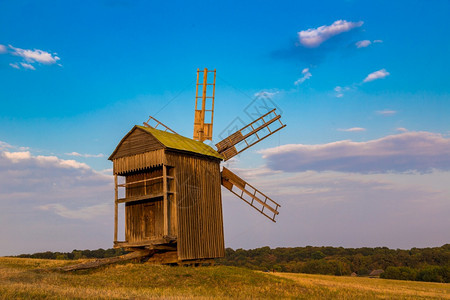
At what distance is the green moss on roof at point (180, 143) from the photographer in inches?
952

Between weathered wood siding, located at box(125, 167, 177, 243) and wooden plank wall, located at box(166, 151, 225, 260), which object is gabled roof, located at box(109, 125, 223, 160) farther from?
weathered wood siding, located at box(125, 167, 177, 243)

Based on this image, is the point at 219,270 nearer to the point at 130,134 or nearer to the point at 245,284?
the point at 245,284

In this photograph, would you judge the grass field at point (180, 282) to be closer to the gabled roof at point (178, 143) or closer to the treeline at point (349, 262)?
the gabled roof at point (178, 143)

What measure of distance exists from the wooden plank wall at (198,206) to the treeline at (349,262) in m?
22.9

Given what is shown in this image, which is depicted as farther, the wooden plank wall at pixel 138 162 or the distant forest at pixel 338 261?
the distant forest at pixel 338 261

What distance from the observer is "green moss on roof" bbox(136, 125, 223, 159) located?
24172 mm

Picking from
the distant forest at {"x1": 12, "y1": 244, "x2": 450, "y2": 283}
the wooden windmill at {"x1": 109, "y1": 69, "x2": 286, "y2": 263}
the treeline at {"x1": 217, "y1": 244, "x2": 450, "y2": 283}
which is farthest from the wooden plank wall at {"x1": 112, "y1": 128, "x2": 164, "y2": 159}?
the treeline at {"x1": 217, "y1": 244, "x2": 450, "y2": 283}

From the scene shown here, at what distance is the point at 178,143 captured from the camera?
2534cm

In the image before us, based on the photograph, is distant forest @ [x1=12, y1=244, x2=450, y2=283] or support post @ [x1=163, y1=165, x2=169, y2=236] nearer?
support post @ [x1=163, y1=165, x2=169, y2=236]

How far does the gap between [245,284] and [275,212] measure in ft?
26.2

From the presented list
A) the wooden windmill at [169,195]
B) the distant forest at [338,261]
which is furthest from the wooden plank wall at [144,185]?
the distant forest at [338,261]

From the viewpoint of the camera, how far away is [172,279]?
2058cm

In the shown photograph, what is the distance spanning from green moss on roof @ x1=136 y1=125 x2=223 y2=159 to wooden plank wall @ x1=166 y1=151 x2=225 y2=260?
1.46 feet

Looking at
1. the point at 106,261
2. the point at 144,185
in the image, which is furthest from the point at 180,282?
the point at 144,185
